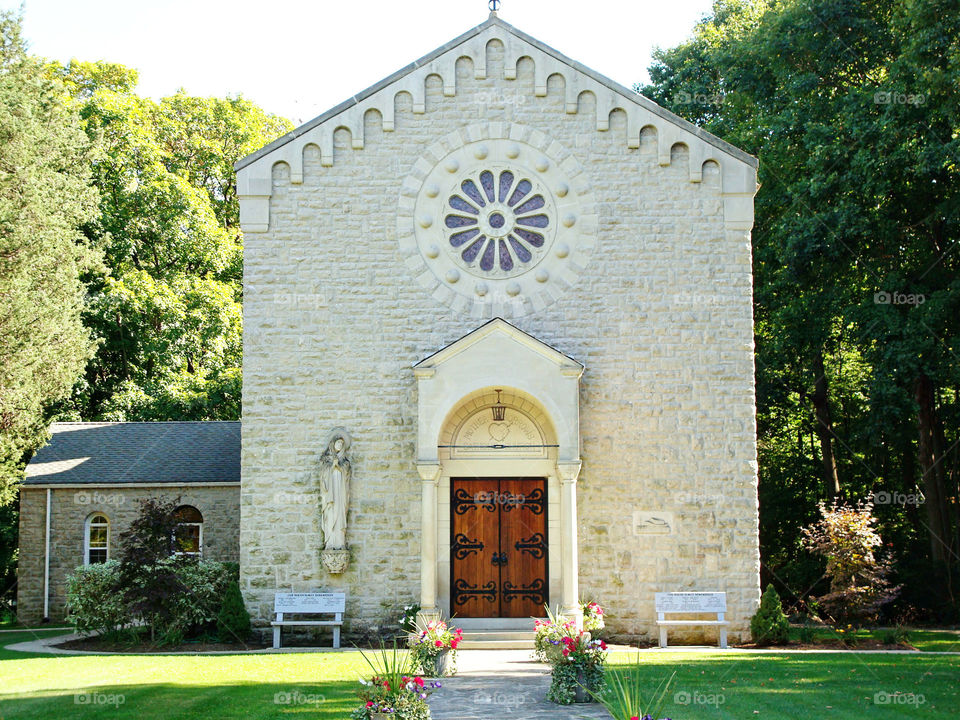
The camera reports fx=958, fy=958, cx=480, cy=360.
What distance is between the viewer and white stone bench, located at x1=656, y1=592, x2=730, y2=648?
17.8 meters

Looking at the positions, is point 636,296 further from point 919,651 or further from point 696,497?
point 919,651

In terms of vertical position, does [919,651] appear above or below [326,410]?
below

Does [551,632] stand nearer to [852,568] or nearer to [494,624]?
[494,624]

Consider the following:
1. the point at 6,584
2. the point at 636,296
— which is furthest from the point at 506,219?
the point at 6,584

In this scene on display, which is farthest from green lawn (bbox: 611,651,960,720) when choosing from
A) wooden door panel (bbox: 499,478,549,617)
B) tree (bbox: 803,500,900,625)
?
wooden door panel (bbox: 499,478,549,617)

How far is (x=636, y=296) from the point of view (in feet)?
61.8

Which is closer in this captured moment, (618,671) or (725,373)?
(618,671)

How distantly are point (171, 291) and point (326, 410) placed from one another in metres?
16.4

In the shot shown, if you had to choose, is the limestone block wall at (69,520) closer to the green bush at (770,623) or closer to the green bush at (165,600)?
the green bush at (165,600)

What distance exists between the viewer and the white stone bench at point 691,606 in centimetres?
1781

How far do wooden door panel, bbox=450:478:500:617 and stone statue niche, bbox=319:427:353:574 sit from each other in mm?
2050

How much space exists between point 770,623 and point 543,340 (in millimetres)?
6731

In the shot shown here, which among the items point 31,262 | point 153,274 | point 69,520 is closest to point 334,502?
point 69,520

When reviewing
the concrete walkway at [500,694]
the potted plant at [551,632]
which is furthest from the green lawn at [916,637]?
the potted plant at [551,632]
